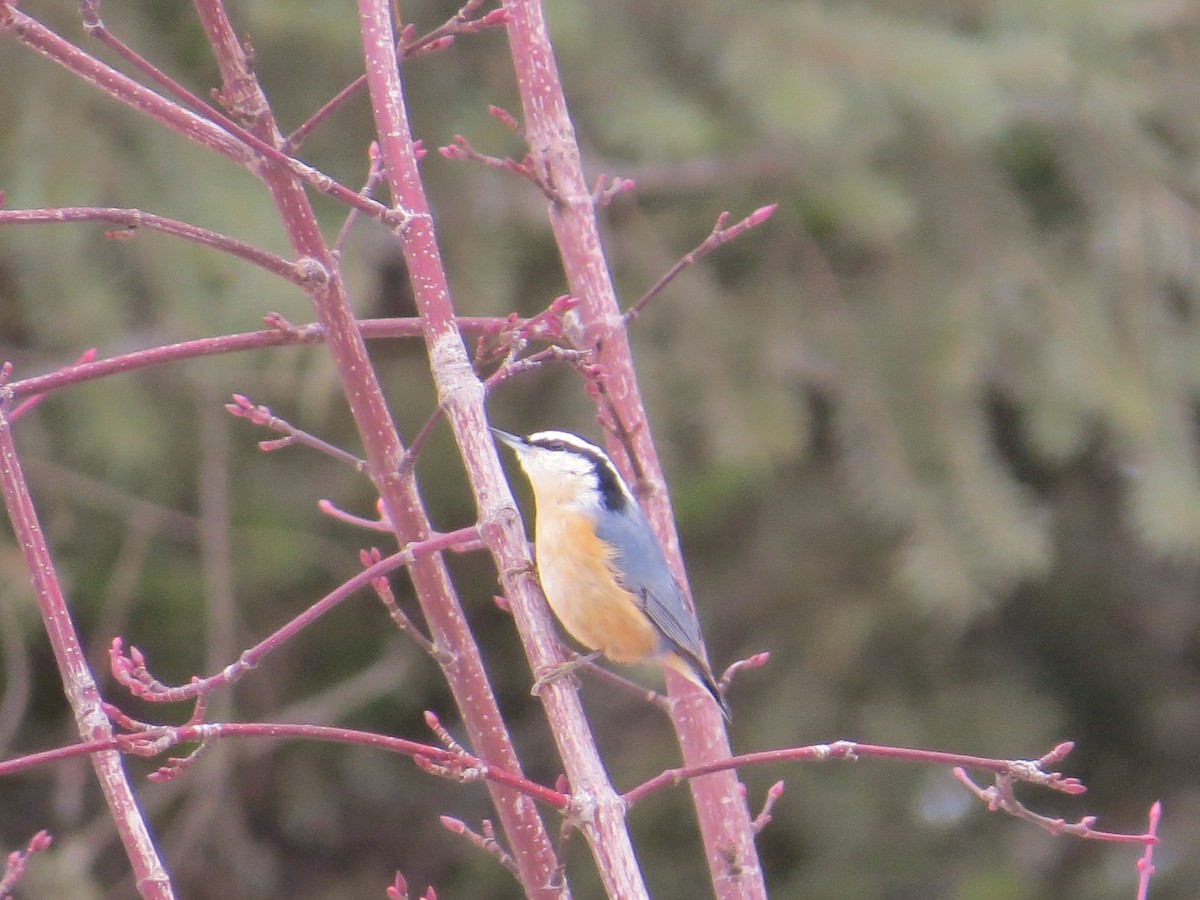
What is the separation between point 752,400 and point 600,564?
104cm

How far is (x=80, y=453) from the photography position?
292cm

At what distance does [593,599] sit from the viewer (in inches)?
79.7

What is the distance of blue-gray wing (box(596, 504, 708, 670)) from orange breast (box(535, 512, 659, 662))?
1 centimetres

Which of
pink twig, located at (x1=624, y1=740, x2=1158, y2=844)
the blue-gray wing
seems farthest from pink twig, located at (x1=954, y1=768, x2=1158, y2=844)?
the blue-gray wing

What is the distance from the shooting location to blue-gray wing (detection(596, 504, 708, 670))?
194 centimetres

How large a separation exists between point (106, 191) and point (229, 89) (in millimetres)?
1634

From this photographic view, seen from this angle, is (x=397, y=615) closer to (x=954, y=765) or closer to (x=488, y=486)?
(x=488, y=486)

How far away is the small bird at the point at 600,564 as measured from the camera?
2.00 meters

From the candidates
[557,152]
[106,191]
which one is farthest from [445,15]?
[557,152]

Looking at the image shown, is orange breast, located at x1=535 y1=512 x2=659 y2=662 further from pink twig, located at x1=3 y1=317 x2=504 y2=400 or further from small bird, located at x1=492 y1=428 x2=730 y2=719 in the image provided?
pink twig, located at x1=3 y1=317 x2=504 y2=400

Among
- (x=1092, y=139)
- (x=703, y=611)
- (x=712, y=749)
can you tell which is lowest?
(x=703, y=611)

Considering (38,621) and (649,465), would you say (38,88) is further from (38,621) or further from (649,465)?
(649,465)

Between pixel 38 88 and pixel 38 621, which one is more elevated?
pixel 38 88

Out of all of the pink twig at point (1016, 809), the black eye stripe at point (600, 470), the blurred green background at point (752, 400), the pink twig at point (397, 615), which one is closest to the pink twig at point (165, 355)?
the pink twig at point (397, 615)
